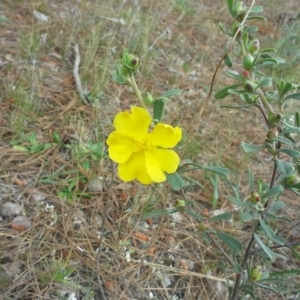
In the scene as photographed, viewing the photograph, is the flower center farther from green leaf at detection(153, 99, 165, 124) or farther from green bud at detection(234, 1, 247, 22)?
green bud at detection(234, 1, 247, 22)

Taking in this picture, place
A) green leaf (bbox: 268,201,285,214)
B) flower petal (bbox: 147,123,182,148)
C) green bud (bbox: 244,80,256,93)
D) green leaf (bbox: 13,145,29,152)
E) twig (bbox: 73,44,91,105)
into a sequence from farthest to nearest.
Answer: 1. twig (bbox: 73,44,91,105)
2. green leaf (bbox: 13,145,29,152)
3. green leaf (bbox: 268,201,285,214)
4. green bud (bbox: 244,80,256,93)
5. flower petal (bbox: 147,123,182,148)

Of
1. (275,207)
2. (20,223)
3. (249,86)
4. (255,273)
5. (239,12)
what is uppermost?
(239,12)

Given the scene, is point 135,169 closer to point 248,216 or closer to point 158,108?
point 158,108

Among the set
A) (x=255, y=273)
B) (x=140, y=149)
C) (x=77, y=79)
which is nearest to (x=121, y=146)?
(x=140, y=149)

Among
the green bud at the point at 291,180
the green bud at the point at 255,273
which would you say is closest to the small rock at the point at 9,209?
the green bud at the point at 255,273

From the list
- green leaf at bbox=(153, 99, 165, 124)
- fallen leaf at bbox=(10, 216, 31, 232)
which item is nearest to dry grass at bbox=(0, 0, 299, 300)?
fallen leaf at bbox=(10, 216, 31, 232)

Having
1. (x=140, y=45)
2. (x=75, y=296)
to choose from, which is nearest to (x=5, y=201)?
(x=75, y=296)
